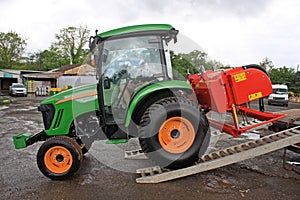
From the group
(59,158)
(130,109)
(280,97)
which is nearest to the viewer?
(130,109)

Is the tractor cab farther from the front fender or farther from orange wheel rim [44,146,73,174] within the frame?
orange wheel rim [44,146,73,174]

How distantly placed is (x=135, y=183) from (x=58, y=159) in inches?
47.2

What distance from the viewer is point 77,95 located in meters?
3.82

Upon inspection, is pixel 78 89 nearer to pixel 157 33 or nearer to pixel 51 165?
pixel 51 165

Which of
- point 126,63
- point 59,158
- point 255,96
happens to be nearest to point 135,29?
point 126,63

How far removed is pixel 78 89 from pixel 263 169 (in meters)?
3.32

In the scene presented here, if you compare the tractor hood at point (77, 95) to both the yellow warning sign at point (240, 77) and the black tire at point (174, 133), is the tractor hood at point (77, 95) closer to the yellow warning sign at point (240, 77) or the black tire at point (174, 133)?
the black tire at point (174, 133)

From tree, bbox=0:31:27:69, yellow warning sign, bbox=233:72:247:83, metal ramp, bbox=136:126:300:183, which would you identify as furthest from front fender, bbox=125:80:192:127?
tree, bbox=0:31:27:69

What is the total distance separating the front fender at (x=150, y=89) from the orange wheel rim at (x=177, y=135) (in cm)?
45

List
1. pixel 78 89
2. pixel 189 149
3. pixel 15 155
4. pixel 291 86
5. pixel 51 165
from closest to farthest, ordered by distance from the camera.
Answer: pixel 189 149, pixel 51 165, pixel 78 89, pixel 15 155, pixel 291 86

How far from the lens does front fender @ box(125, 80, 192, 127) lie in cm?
336

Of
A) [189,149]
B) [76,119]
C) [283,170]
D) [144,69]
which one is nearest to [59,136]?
[76,119]

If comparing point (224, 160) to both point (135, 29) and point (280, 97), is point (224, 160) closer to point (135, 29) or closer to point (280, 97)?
point (135, 29)

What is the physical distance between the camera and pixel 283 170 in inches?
160
